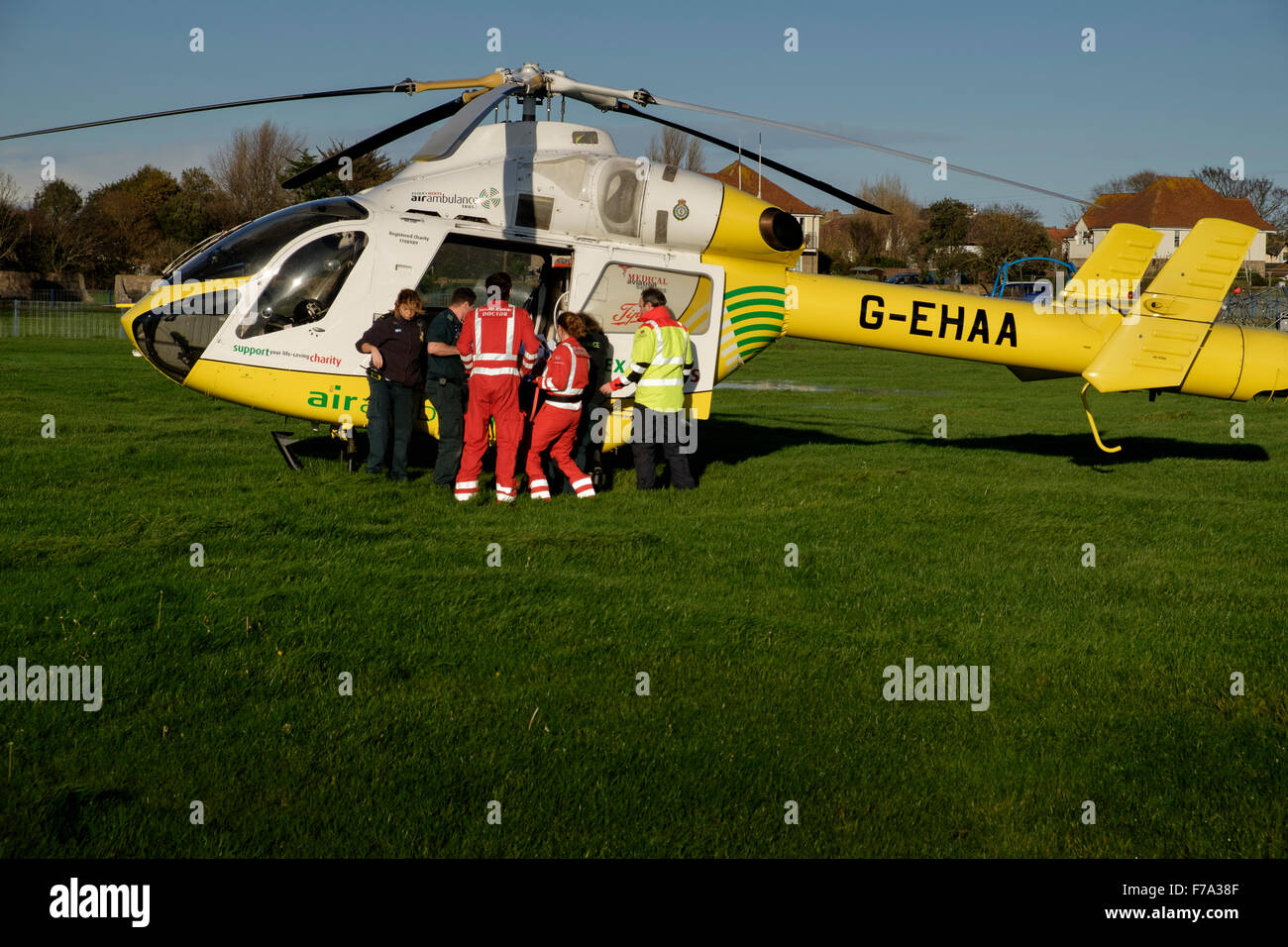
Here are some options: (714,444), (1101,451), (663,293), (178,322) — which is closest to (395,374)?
(178,322)

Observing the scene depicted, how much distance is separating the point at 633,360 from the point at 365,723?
647cm

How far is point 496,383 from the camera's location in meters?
10.9

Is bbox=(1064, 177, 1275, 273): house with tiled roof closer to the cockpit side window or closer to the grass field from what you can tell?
the grass field

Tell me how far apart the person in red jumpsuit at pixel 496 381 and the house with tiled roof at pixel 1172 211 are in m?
80.8

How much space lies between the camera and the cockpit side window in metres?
11.4

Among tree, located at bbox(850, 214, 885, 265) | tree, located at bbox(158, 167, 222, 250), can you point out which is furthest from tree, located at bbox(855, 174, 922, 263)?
tree, located at bbox(158, 167, 222, 250)

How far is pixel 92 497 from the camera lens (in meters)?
10.4

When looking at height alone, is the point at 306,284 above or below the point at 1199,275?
below

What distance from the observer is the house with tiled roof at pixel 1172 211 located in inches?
3317

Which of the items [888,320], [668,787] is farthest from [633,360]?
[668,787]

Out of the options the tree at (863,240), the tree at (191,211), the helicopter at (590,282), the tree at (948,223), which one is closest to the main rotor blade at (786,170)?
the helicopter at (590,282)

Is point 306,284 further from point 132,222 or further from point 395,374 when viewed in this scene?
point 132,222

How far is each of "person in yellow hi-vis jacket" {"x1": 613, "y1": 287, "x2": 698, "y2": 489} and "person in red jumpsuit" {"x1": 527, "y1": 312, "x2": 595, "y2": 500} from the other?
651mm

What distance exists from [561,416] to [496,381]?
73 cm
